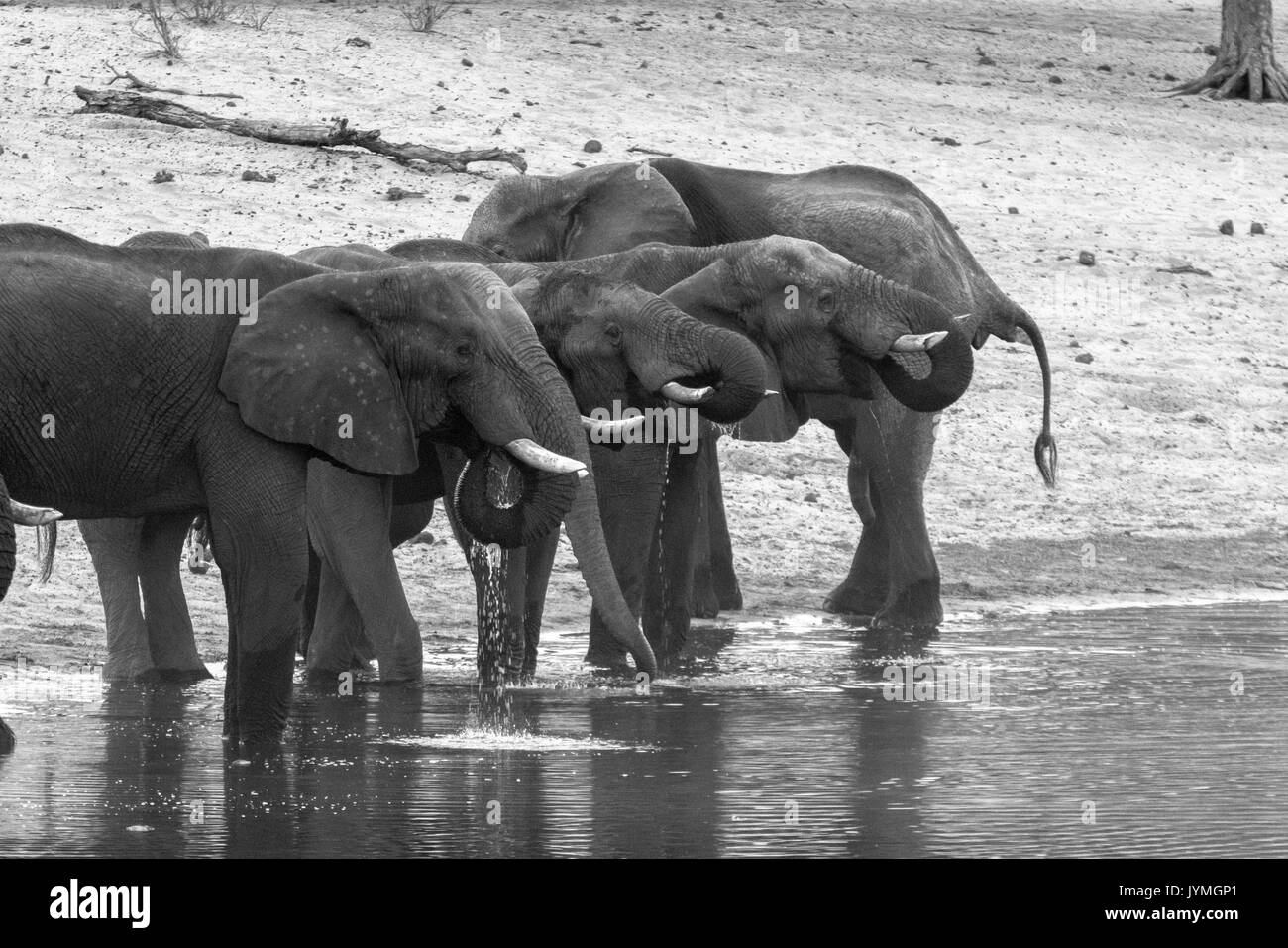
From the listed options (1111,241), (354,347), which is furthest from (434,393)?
(1111,241)

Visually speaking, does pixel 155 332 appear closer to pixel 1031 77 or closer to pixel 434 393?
pixel 434 393

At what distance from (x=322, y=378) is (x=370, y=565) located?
1429mm

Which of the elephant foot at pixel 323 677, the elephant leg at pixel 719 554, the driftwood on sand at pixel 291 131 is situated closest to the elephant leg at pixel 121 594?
the elephant foot at pixel 323 677

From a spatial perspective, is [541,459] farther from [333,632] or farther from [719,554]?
[719,554]

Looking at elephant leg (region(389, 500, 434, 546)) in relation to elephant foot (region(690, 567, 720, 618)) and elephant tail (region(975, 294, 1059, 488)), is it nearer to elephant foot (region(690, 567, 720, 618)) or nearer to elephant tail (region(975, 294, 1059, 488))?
elephant foot (region(690, 567, 720, 618))

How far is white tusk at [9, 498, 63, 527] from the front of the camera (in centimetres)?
759

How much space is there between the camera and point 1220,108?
22422 millimetres

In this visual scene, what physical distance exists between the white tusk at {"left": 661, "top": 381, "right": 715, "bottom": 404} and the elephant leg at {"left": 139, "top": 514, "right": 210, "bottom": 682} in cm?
182

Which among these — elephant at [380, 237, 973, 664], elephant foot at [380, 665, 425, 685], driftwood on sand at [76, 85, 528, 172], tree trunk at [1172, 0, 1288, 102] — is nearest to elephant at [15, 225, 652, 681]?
elephant foot at [380, 665, 425, 685]

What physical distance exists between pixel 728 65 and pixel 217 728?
44.4ft

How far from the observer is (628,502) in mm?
9805

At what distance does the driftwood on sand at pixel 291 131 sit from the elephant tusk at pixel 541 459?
8.66m

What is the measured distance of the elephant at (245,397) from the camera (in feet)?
24.9

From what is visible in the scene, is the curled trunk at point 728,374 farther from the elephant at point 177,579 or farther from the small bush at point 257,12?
the small bush at point 257,12
